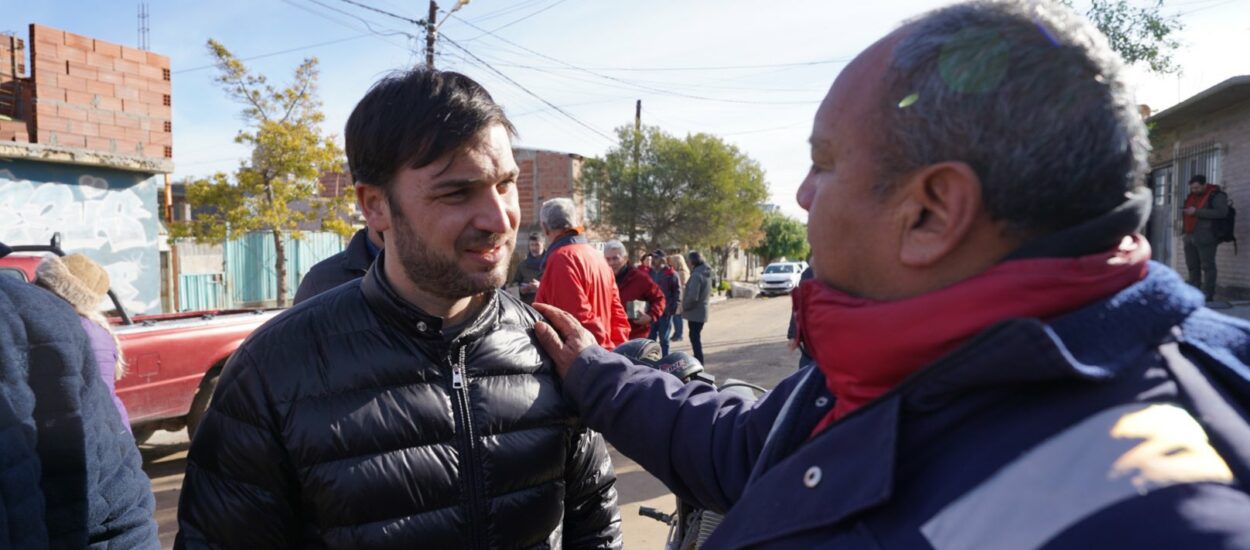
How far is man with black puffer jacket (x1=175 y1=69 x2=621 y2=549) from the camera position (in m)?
1.63

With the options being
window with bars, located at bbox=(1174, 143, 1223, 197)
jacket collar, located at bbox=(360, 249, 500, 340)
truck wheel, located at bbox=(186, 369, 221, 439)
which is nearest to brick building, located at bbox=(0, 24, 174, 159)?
truck wheel, located at bbox=(186, 369, 221, 439)

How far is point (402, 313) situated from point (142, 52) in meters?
14.1

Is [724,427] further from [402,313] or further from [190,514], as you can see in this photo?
[190,514]

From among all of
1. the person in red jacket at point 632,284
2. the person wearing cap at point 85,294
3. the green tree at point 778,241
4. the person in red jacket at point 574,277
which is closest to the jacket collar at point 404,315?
the person wearing cap at point 85,294

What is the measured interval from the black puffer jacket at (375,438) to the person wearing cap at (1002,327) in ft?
2.41

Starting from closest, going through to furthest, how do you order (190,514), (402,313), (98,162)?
1. (190,514)
2. (402,313)
3. (98,162)

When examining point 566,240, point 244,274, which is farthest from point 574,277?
point 244,274

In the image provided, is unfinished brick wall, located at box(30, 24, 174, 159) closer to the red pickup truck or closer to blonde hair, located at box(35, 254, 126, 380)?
the red pickup truck

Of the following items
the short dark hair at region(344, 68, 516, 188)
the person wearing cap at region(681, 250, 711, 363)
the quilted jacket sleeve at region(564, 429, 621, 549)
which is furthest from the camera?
the person wearing cap at region(681, 250, 711, 363)

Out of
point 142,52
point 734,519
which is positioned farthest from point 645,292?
point 142,52

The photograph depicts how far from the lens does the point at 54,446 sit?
169 cm

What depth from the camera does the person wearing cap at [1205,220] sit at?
10.5m

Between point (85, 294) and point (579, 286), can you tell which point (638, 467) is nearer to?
point (579, 286)

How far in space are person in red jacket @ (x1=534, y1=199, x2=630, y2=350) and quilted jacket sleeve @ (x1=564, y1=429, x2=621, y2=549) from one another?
Result: 265 centimetres
